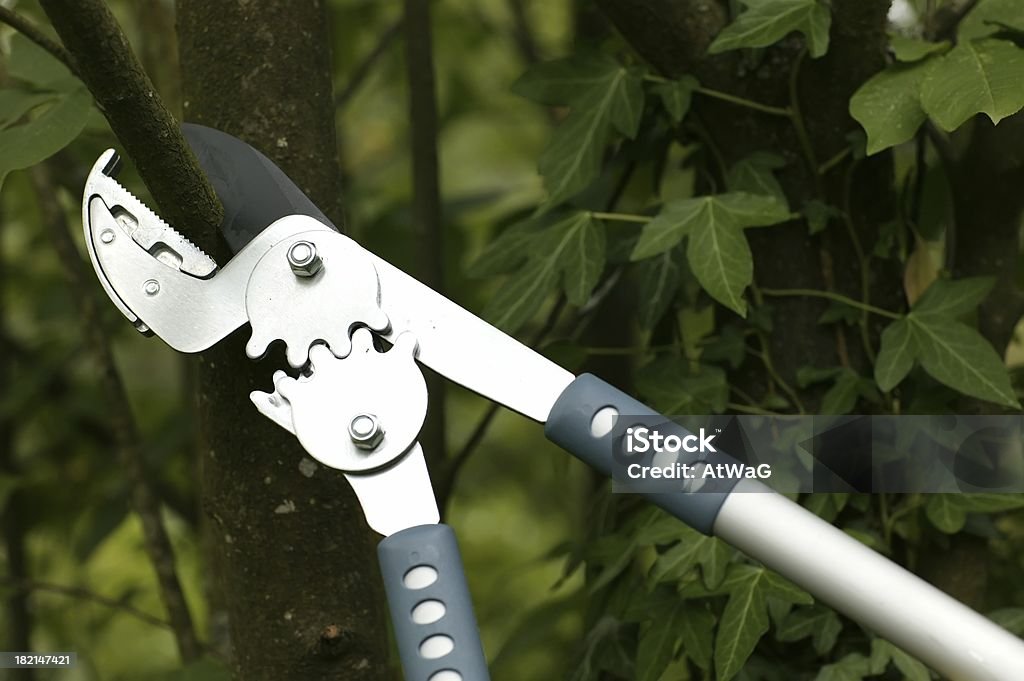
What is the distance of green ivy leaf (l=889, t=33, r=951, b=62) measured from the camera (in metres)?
0.57

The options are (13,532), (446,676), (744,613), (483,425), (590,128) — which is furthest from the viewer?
(13,532)

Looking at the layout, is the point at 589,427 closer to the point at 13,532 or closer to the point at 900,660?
the point at 900,660

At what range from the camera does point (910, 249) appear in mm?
661

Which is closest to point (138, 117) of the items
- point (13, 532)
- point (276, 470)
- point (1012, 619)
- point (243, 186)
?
point (243, 186)

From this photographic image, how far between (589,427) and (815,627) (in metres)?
0.21

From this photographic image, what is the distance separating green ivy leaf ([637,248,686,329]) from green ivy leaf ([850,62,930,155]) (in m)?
0.15

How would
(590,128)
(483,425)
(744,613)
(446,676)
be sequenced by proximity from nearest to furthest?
(446,676) → (744,613) → (590,128) → (483,425)

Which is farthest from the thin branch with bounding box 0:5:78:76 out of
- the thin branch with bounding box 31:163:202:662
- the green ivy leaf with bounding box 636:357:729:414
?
the green ivy leaf with bounding box 636:357:729:414

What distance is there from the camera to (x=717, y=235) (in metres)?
0.58

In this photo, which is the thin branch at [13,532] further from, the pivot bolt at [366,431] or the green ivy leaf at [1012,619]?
the green ivy leaf at [1012,619]

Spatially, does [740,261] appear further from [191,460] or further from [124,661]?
[124,661]

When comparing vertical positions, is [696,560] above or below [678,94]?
below

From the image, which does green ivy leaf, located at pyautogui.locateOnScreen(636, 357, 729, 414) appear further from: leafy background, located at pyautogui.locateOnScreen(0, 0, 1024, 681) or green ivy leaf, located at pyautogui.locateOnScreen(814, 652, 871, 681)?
green ivy leaf, located at pyautogui.locateOnScreen(814, 652, 871, 681)

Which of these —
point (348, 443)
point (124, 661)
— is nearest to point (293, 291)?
point (348, 443)
